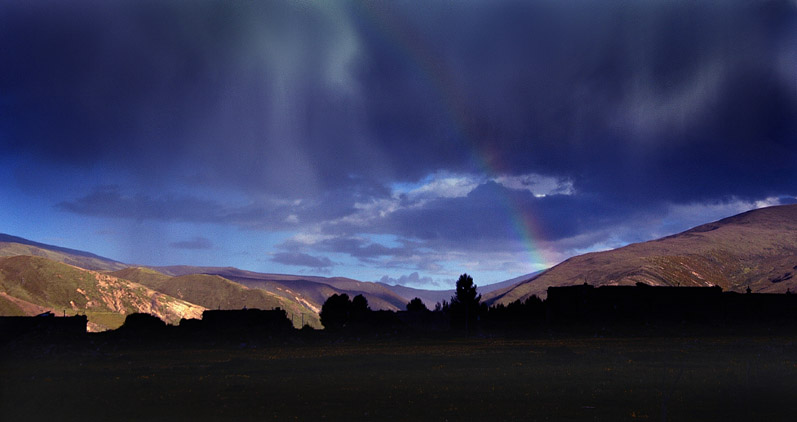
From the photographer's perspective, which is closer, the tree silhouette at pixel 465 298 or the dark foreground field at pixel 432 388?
the dark foreground field at pixel 432 388

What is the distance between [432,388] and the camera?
36.1 meters

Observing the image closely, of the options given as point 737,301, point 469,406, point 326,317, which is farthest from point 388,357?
point 326,317

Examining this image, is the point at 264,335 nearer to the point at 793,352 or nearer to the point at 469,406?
the point at 793,352

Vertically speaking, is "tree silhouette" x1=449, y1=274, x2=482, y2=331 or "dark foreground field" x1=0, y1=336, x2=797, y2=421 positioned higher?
"tree silhouette" x1=449, y1=274, x2=482, y2=331

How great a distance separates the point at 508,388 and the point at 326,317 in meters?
112

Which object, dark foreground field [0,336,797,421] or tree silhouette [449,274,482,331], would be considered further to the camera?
tree silhouette [449,274,482,331]

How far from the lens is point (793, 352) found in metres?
60.9

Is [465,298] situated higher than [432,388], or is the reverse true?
[465,298]

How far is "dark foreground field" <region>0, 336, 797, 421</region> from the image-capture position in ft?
90.2

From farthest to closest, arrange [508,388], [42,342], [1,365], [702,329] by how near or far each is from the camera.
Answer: [702,329]
[42,342]
[1,365]
[508,388]

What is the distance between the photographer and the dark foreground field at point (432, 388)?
27484 millimetres

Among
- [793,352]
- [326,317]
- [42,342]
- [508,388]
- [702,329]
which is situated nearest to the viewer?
[508,388]

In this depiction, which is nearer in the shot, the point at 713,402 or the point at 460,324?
the point at 713,402

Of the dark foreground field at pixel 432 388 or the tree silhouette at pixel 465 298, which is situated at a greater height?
the tree silhouette at pixel 465 298
